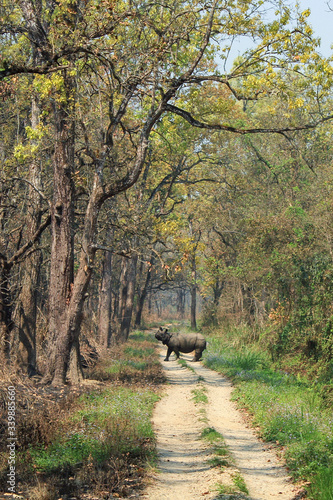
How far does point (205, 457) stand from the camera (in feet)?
30.8

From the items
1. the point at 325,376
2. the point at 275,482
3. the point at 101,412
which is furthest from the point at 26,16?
the point at 325,376

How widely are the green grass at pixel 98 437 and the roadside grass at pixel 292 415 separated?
8.85 ft

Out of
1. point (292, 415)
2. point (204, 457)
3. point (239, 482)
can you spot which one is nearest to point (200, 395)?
point (292, 415)

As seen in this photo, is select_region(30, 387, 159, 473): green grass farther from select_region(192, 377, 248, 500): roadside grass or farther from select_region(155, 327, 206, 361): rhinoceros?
select_region(155, 327, 206, 361): rhinoceros

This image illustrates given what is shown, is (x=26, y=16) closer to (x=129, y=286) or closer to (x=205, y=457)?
(x=205, y=457)

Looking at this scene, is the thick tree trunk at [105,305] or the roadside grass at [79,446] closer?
the roadside grass at [79,446]

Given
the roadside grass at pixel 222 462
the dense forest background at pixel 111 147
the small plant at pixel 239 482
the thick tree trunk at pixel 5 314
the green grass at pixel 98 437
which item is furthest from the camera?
the thick tree trunk at pixel 5 314

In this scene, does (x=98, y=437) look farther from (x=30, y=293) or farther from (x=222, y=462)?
(x=30, y=293)

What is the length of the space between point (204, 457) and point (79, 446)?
7.91ft

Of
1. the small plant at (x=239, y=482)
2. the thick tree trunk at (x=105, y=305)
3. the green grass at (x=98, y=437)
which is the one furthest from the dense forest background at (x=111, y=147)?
the small plant at (x=239, y=482)

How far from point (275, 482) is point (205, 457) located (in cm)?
Result: 154

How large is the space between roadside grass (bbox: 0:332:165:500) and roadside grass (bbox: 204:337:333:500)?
260 centimetres

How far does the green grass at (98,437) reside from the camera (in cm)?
812

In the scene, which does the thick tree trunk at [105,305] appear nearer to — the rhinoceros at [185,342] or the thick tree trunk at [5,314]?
the rhinoceros at [185,342]
